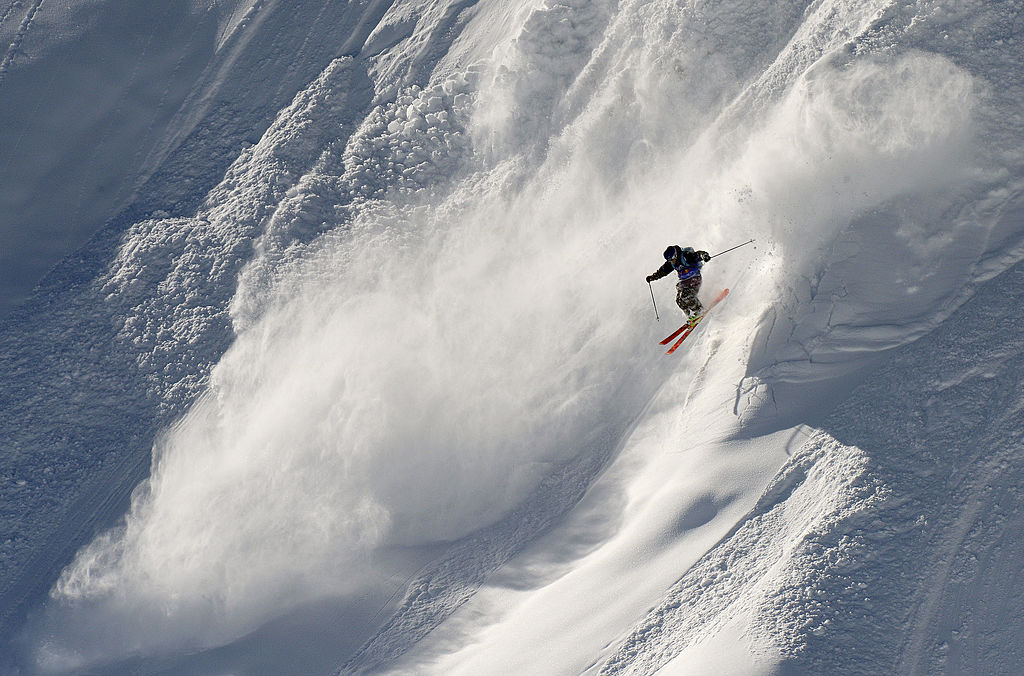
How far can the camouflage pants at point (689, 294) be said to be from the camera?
13.3 meters

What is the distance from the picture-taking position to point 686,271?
12.9 metres

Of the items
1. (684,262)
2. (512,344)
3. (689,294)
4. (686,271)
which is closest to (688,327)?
(689,294)

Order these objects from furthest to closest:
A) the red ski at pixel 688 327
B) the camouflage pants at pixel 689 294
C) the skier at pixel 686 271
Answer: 1. the red ski at pixel 688 327
2. the camouflage pants at pixel 689 294
3. the skier at pixel 686 271

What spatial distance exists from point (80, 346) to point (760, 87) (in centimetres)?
1594

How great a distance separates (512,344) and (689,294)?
4587 mm

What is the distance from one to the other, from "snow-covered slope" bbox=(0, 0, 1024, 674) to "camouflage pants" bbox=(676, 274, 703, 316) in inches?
59.2

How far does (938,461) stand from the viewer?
13008 mm

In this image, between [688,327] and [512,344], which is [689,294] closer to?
[688,327]

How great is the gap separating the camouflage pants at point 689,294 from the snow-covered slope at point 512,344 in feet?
4.94

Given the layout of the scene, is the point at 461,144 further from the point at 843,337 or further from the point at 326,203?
the point at 843,337

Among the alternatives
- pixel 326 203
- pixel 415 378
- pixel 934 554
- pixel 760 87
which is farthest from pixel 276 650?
pixel 760 87

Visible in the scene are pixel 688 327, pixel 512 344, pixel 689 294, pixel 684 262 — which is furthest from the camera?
pixel 512 344

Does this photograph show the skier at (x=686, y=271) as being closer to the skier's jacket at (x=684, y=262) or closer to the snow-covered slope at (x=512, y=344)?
the skier's jacket at (x=684, y=262)

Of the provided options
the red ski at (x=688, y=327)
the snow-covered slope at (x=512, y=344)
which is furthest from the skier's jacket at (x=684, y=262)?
the snow-covered slope at (x=512, y=344)
